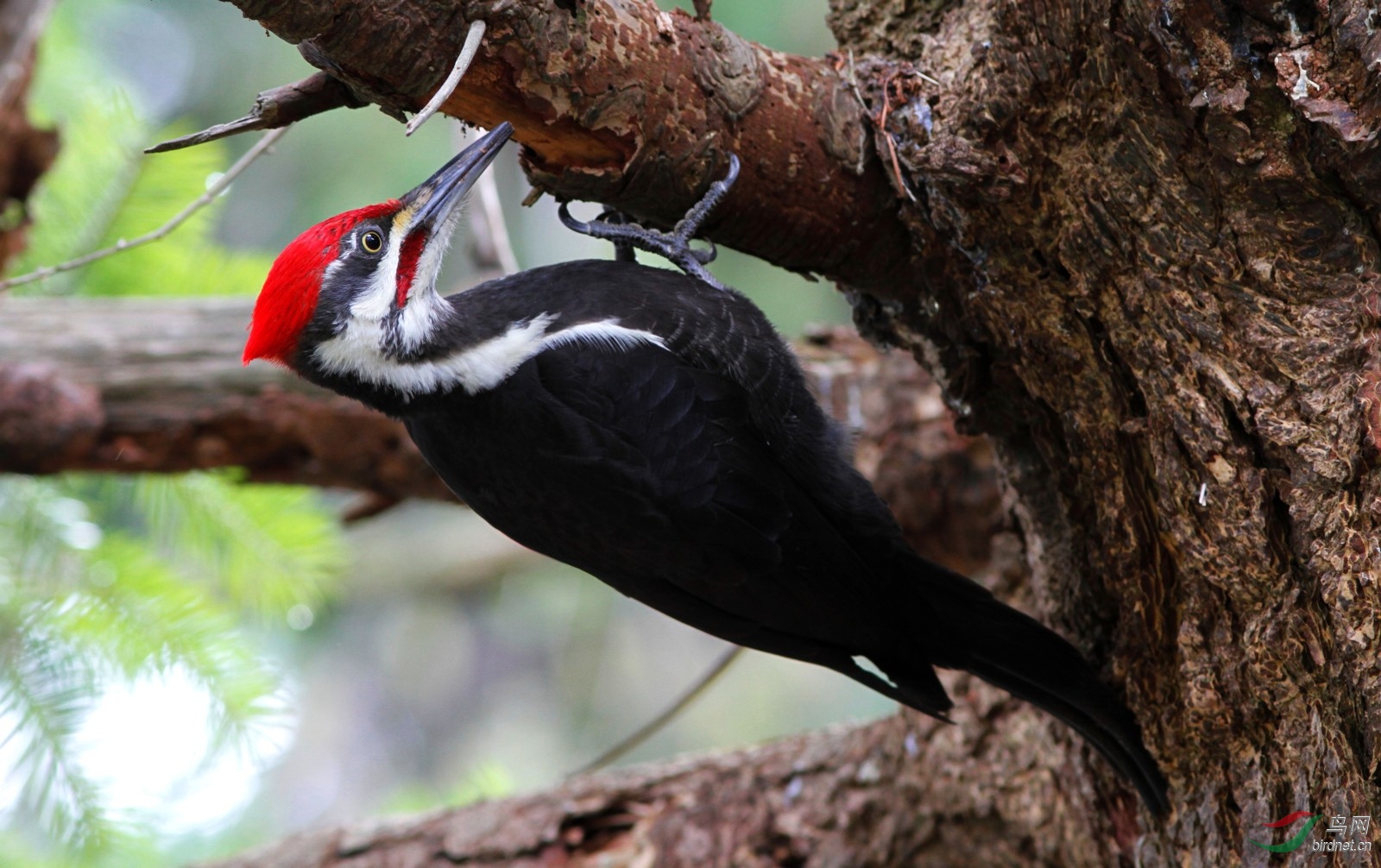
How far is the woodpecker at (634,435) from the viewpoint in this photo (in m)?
2.07

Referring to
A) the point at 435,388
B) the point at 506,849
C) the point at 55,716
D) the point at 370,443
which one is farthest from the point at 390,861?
the point at 435,388

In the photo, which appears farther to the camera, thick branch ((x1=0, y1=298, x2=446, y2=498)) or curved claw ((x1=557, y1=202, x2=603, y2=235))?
thick branch ((x1=0, y1=298, x2=446, y2=498))

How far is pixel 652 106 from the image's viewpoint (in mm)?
1768

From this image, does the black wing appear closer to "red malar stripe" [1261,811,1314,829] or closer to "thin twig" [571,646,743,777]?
"red malar stripe" [1261,811,1314,829]

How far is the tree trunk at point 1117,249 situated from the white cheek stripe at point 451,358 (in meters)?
0.24

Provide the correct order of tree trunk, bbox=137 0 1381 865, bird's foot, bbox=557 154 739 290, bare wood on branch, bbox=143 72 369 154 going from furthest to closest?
bird's foot, bbox=557 154 739 290
tree trunk, bbox=137 0 1381 865
bare wood on branch, bbox=143 72 369 154

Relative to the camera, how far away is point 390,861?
9.23 feet

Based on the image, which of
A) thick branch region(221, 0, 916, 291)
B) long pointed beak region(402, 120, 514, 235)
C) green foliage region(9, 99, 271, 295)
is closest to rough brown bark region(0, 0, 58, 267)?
green foliage region(9, 99, 271, 295)

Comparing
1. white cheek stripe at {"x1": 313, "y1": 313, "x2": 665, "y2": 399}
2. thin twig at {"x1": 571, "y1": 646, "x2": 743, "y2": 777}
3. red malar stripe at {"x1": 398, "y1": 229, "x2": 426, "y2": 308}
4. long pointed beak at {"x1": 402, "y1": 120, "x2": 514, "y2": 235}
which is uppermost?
long pointed beak at {"x1": 402, "y1": 120, "x2": 514, "y2": 235}

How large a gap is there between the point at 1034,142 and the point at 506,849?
79.4 inches

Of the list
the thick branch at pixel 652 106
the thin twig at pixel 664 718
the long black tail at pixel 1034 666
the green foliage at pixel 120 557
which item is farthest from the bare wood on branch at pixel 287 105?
the thin twig at pixel 664 718

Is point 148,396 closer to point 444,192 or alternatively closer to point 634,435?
point 444,192

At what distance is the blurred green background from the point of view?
9.14 ft

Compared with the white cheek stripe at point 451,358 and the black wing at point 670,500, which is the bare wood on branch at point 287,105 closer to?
the white cheek stripe at point 451,358
